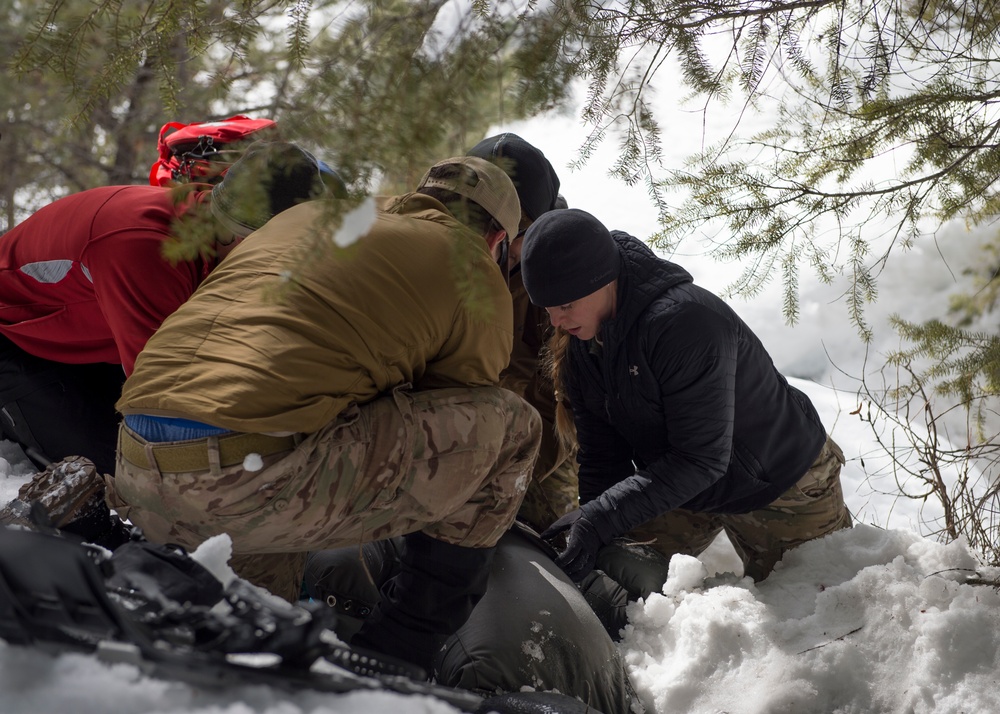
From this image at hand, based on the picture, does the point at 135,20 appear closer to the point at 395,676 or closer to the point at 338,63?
the point at 338,63

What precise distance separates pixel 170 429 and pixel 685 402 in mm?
1373

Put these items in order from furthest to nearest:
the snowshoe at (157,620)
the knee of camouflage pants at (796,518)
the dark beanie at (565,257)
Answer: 1. the knee of camouflage pants at (796,518)
2. the dark beanie at (565,257)
3. the snowshoe at (157,620)

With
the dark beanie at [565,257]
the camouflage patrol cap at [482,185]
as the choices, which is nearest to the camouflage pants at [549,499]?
the dark beanie at [565,257]

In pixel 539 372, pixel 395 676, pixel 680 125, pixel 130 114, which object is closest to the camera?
pixel 395 676

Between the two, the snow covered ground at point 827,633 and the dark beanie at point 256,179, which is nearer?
the dark beanie at point 256,179

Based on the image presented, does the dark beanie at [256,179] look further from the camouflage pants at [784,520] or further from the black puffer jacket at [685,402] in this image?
the camouflage pants at [784,520]

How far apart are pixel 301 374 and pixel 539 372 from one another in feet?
4.90

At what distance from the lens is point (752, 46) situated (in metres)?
1.79

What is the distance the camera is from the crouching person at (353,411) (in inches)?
65.7

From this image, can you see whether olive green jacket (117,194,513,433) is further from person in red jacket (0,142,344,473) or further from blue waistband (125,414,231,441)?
person in red jacket (0,142,344,473)

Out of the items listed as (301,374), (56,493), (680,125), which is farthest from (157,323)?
(680,125)

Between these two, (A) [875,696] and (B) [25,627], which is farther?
(A) [875,696]

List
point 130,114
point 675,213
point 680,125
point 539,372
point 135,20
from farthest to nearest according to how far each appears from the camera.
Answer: point 680,125
point 130,114
point 539,372
point 675,213
point 135,20

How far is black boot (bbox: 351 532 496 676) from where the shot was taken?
1935 mm
